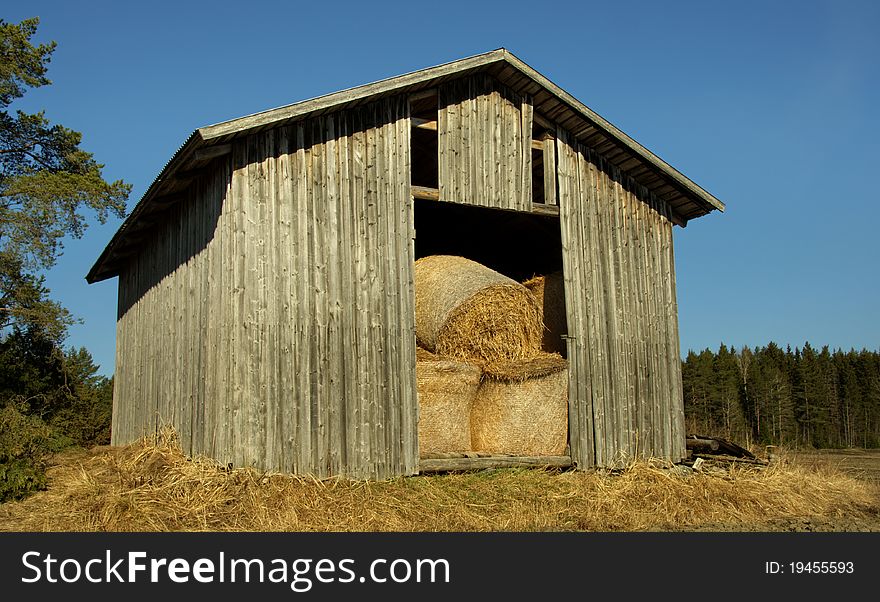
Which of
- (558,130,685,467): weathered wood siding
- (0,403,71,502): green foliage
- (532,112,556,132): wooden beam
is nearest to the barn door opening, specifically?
(558,130,685,467): weathered wood siding

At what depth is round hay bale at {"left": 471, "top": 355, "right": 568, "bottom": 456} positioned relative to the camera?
12.1 metres

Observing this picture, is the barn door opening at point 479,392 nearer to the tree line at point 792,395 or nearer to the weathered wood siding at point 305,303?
the weathered wood siding at point 305,303

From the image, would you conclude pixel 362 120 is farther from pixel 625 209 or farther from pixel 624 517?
pixel 624 517

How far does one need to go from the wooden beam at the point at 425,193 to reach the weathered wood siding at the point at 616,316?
235 centimetres

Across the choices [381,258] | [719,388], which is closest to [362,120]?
[381,258]

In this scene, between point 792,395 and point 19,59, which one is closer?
point 19,59

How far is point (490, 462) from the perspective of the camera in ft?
38.1

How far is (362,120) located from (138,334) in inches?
265

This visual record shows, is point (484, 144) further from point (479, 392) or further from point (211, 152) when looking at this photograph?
point (211, 152)

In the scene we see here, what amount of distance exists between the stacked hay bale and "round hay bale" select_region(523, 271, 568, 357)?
940 millimetres

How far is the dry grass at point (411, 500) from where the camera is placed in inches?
360

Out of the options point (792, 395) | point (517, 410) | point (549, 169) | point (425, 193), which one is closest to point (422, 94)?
point (425, 193)

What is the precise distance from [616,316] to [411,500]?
17.0 feet
